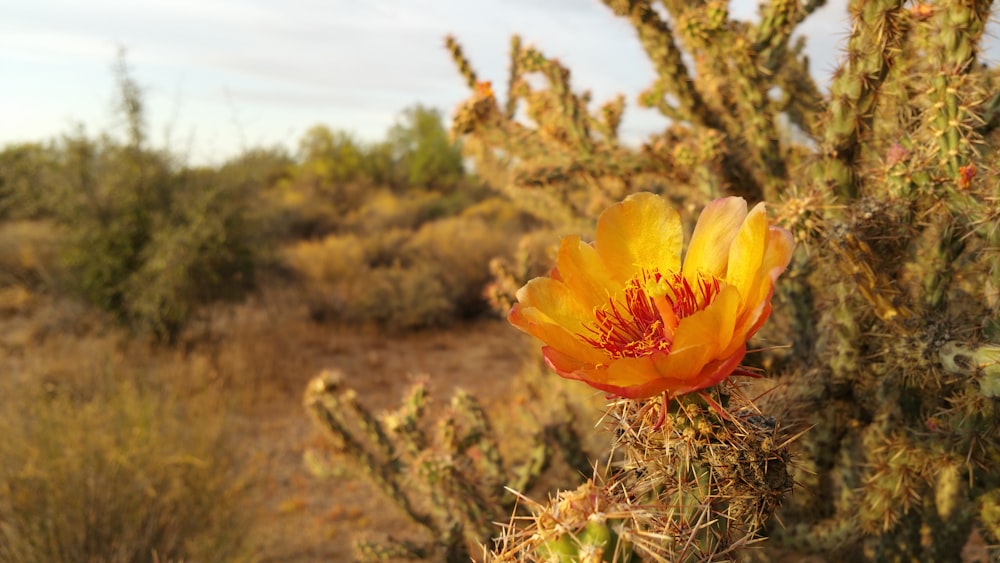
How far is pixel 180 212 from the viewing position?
9461 mm

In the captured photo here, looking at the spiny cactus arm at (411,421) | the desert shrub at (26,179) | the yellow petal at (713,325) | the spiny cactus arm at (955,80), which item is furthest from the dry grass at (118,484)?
the desert shrub at (26,179)

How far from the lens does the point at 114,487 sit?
165 inches

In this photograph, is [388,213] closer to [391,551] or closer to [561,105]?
[561,105]

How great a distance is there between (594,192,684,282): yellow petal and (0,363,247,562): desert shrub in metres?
3.49

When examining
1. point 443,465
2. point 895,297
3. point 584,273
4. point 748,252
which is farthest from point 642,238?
point 443,465

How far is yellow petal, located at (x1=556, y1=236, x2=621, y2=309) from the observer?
132cm

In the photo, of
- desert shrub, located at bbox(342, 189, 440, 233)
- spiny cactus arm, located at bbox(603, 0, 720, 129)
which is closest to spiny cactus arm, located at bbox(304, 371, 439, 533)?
Answer: spiny cactus arm, located at bbox(603, 0, 720, 129)

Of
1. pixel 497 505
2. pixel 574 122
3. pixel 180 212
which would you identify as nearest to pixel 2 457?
pixel 497 505

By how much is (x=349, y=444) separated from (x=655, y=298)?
304cm

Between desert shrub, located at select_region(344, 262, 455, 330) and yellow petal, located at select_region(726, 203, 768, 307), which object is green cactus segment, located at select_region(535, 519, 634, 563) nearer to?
Result: yellow petal, located at select_region(726, 203, 768, 307)

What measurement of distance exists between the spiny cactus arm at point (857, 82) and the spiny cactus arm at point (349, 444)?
8.36 ft

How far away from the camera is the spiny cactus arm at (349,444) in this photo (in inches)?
150

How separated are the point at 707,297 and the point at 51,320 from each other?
10.4 meters

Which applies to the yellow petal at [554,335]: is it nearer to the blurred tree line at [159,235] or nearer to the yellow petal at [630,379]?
the yellow petal at [630,379]
